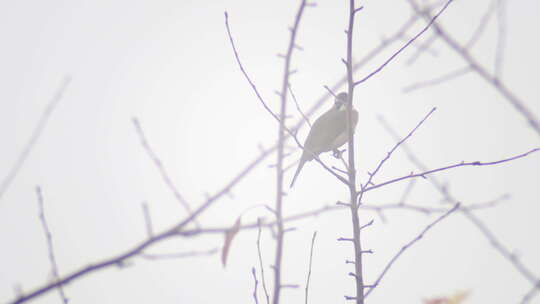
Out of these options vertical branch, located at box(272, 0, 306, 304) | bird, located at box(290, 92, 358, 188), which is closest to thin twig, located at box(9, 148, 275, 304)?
vertical branch, located at box(272, 0, 306, 304)

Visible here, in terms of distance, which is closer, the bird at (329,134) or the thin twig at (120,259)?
the thin twig at (120,259)

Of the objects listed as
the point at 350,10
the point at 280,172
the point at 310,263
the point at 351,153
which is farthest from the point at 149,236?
the point at 350,10

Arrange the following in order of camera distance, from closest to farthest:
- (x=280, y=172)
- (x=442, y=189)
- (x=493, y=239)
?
(x=280, y=172) → (x=493, y=239) → (x=442, y=189)

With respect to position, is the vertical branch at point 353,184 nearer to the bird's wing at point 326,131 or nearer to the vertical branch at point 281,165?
the vertical branch at point 281,165

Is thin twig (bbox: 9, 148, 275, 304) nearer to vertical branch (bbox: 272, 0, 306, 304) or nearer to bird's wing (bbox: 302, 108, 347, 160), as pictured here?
vertical branch (bbox: 272, 0, 306, 304)

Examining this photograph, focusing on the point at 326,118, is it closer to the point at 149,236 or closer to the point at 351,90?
the point at 351,90

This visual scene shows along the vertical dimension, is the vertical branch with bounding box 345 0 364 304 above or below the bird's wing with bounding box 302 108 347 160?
below

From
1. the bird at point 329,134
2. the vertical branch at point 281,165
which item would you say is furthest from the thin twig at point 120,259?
the bird at point 329,134

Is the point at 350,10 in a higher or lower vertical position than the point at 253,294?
higher

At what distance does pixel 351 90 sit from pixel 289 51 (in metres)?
0.29

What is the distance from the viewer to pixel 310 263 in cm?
214

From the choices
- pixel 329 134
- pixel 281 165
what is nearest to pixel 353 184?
pixel 281 165

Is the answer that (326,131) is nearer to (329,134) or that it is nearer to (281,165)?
(329,134)

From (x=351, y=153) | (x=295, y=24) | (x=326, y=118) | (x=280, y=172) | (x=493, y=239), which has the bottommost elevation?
(x=493, y=239)
